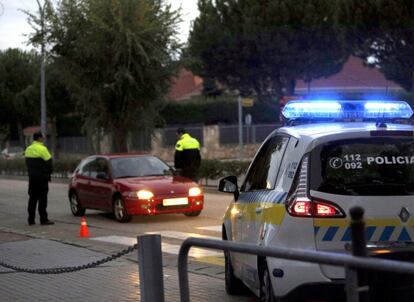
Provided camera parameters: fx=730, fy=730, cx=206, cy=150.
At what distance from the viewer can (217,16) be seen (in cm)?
3584

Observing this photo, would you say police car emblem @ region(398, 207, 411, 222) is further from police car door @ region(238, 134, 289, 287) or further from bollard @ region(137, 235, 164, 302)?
bollard @ region(137, 235, 164, 302)

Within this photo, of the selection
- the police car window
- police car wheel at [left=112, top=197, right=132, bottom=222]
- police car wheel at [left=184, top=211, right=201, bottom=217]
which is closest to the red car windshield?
police car wheel at [left=112, top=197, right=132, bottom=222]

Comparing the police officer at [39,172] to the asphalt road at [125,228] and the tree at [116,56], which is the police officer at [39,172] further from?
the tree at [116,56]

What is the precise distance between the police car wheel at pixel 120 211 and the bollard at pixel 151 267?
928 centimetres

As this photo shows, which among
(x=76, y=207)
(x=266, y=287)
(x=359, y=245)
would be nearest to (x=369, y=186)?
(x=266, y=287)

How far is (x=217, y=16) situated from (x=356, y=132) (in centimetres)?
3090

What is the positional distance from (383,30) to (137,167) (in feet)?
31.2

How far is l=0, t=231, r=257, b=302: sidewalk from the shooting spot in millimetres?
7426

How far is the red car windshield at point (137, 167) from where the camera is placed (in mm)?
15077

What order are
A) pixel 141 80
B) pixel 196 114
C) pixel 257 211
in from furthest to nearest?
pixel 196 114 < pixel 141 80 < pixel 257 211

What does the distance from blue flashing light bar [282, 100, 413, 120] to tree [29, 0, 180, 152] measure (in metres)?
19.5

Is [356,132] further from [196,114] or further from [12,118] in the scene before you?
[12,118]

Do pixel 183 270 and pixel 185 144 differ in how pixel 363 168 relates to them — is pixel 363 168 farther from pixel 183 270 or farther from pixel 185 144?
pixel 185 144

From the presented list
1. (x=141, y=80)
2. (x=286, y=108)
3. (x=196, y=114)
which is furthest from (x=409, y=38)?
(x=196, y=114)
